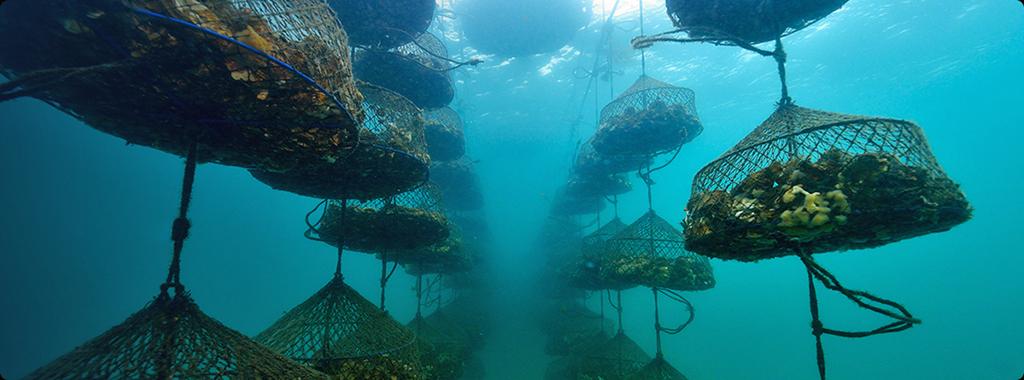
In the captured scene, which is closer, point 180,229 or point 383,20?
point 180,229

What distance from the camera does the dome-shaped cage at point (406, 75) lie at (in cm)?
596

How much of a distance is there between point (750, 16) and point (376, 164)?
14.0 ft

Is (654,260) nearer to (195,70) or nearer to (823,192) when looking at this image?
(823,192)

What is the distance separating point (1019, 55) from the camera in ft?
98.7

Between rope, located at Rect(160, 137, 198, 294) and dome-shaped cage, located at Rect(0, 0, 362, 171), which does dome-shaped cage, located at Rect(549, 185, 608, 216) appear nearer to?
dome-shaped cage, located at Rect(0, 0, 362, 171)

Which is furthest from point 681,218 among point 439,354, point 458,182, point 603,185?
point 439,354

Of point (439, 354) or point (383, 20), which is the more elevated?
point (383, 20)

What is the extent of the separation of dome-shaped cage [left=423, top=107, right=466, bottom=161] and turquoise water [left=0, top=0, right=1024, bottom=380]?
4742mm

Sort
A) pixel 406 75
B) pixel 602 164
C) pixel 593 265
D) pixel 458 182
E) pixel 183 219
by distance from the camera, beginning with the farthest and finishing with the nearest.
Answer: pixel 458 182, pixel 602 164, pixel 593 265, pixel 406 75, pixel 183 219

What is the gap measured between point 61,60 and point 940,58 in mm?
48592

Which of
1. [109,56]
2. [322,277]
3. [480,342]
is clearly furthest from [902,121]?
[322,277]

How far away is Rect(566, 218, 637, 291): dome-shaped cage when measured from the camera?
9398mm

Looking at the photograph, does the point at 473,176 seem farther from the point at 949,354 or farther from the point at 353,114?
the point at 949,354

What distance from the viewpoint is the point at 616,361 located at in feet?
28.4
